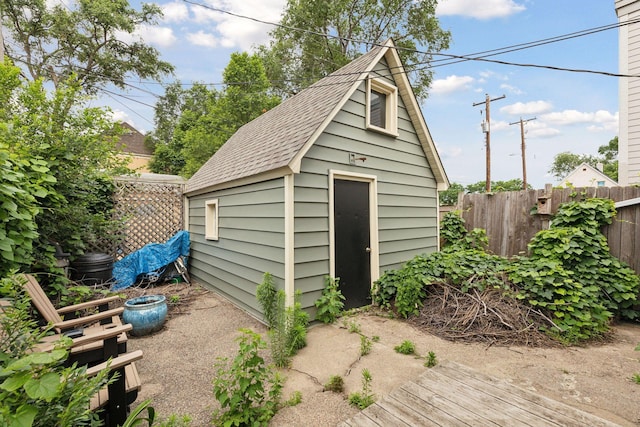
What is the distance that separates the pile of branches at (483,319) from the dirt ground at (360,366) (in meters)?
0.18

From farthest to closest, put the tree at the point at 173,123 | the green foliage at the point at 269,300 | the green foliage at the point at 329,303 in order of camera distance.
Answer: the tree at the point at 173,123
the green foliage at the point at 329,303
the green foliage at the point at 269,300

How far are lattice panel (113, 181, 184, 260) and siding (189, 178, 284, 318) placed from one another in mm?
1570

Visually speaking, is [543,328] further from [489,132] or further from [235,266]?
[489,132]

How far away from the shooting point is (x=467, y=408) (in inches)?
66.9

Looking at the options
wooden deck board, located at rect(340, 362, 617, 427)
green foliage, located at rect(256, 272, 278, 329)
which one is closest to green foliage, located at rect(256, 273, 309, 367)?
green foliage, located at rect(256, 272, 278, 329)

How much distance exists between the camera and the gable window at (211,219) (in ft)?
20.4

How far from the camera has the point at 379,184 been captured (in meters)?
5.31

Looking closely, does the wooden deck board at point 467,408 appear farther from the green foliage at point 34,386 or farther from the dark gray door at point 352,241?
the dark gray door at point 352,241

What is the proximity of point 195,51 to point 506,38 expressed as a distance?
25.6 feet

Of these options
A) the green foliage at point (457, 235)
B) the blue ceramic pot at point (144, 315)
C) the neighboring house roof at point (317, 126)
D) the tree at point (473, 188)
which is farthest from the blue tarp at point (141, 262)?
the tree at point (473, 188)

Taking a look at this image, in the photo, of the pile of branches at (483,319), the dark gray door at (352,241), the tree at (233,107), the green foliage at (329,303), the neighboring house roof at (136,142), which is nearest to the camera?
the pile of branches at (483,319)

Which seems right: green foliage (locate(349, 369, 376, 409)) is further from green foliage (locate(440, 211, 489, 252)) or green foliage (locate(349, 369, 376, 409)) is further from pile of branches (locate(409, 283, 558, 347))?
green foliage (locate(440, 211, 489, 252))

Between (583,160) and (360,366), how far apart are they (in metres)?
59.2

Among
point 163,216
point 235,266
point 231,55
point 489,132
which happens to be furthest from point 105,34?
point 489,132
